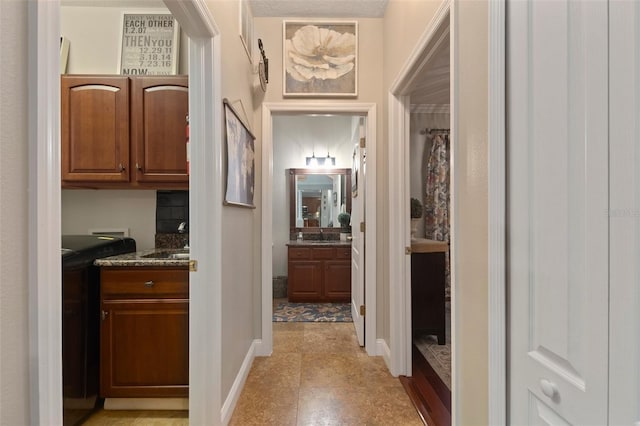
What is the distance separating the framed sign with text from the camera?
2.30m

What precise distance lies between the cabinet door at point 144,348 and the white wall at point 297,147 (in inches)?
111

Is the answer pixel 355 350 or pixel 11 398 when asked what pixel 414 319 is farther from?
pixel 11 398

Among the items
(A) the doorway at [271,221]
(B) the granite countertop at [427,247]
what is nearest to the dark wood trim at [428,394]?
(A) the doorway at [271,221]

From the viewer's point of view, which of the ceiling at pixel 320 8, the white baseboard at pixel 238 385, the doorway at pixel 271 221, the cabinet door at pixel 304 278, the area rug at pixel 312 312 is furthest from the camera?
the cabinet door at pixel 304 278

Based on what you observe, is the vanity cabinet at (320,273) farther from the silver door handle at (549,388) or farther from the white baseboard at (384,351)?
the silver door handle at (549,388)

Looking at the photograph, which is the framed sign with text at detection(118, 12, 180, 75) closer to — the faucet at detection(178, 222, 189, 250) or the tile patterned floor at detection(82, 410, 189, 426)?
the faucet at detection(178, 222, 189, 250)

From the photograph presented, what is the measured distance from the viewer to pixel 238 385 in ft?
6.40

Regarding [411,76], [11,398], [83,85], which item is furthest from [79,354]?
[411,76]

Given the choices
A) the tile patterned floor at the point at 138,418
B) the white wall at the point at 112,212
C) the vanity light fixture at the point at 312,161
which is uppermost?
the vanity light fixture at the point at 312,161

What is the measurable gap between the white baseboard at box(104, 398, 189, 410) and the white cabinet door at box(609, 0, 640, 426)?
2087 mm

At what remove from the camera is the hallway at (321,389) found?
1767mm

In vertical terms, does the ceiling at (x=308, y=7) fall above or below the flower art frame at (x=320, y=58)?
above

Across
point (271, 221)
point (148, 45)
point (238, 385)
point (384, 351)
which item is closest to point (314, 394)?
point (238, 385)

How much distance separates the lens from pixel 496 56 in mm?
926
